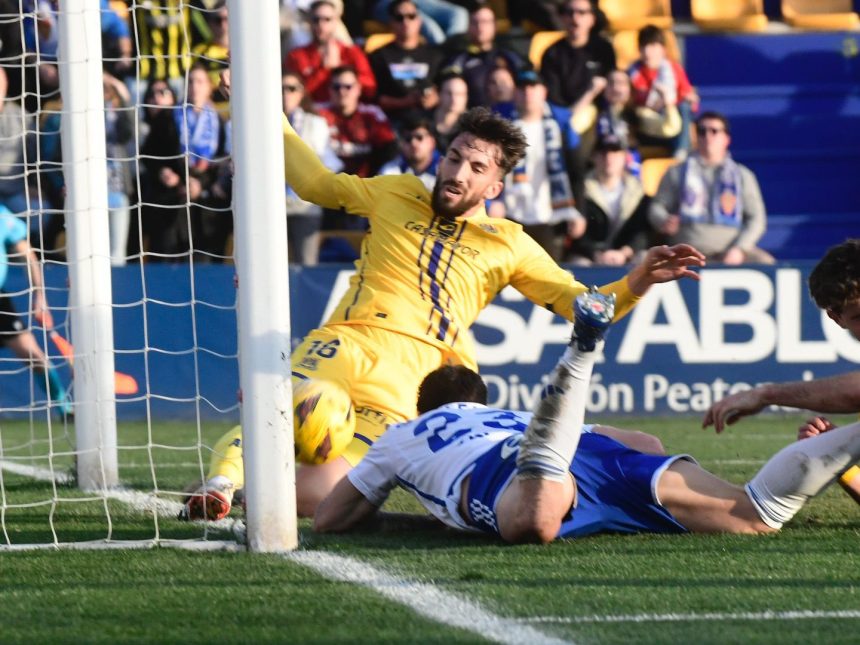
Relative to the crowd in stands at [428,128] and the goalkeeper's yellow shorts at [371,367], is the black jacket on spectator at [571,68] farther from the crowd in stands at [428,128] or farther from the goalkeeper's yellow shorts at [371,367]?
the goalkeeper's yellow shorts at [371,367]

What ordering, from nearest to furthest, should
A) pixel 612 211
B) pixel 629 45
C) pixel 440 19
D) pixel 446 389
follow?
pixel 446 389
pixel 612 211
pixel 440 19
pixel 629 45

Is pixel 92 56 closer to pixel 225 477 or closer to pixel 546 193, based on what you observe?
pixel 225 477

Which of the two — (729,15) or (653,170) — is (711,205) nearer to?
(653,170)

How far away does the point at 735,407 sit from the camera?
5.17 m

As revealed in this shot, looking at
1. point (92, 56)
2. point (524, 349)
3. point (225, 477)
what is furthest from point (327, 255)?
point (225, 477)

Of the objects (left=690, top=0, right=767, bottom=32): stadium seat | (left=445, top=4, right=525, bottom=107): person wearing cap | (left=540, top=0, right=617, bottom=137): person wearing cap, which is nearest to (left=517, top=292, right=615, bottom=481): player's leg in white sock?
(left=445, top=4, right=525, bottom=107): person wearing cap

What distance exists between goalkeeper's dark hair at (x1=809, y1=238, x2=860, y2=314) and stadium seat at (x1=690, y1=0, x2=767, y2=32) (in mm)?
10835

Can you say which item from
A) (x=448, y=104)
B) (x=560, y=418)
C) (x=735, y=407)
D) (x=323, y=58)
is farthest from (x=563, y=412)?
(x=323, y=58)

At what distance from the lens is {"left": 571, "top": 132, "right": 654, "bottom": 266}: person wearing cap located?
1265 cm

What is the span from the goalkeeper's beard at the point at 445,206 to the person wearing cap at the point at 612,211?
557 centimetres

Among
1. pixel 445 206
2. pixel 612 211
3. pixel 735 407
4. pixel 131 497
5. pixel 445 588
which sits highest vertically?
pixel 445 206

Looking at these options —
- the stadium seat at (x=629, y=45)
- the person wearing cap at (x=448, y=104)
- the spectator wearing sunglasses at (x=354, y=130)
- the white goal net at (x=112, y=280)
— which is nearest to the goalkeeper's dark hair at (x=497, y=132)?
the white goal net at (x=112, y=280)

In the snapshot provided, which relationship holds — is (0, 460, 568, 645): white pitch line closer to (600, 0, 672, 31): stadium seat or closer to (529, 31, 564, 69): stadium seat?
(529, 31, 564, 69): stadium seat

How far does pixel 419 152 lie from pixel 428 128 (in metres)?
0.32
